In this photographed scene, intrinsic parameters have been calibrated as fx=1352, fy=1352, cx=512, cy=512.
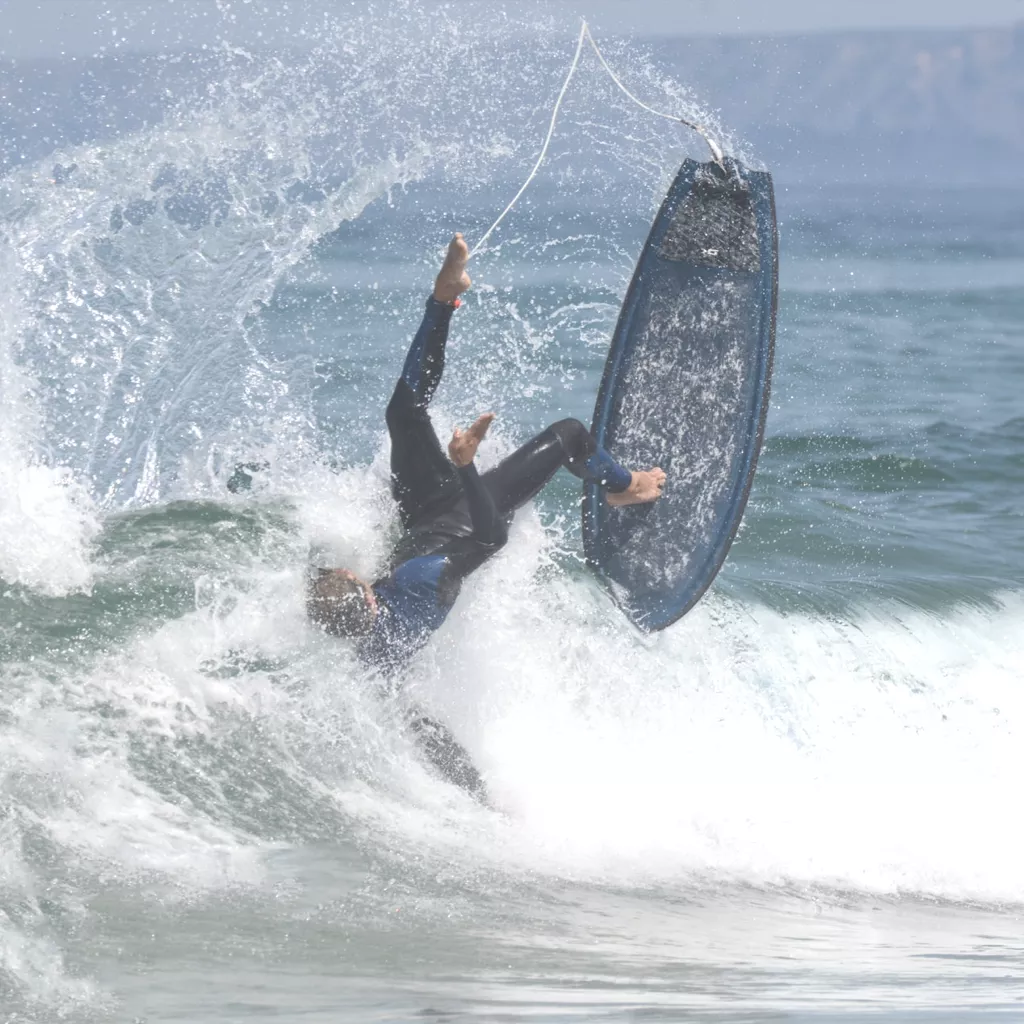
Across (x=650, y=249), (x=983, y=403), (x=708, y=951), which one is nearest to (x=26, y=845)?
(x=708, y=951)

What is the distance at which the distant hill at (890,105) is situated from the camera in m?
50.9

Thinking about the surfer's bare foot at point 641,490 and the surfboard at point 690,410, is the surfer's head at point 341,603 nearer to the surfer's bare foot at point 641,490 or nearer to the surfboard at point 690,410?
the surfer's bare foot at point 641,490

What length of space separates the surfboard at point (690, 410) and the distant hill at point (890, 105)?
122 ft

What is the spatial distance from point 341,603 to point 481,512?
0.77m

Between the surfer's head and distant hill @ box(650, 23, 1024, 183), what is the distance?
130 ft

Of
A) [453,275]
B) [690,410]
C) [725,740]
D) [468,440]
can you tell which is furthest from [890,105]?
[468,440]

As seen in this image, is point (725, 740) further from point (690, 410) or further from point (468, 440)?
point (468, 440)

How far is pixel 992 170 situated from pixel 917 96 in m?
10.1

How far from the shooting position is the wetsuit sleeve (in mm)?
5324

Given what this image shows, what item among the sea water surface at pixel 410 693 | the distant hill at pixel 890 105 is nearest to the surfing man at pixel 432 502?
the sea water surface at pixel 410 693

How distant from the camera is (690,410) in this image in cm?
681

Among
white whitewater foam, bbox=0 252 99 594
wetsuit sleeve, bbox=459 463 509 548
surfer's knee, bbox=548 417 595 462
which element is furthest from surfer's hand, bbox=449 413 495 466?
white whitewater foam, bbox=0 252 99 594

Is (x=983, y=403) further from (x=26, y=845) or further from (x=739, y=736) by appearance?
(x=26, y=845)

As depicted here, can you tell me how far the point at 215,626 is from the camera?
6.06m
